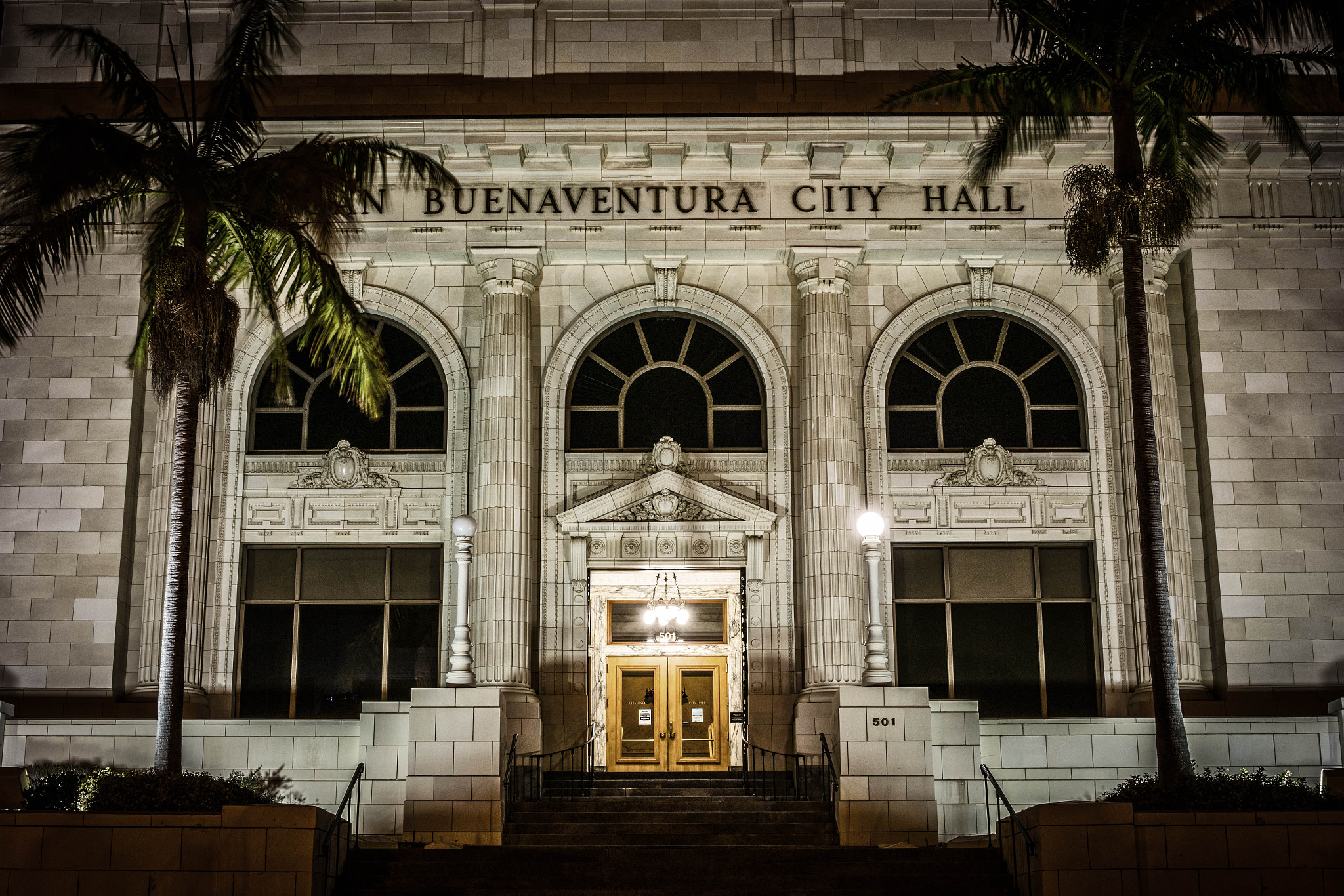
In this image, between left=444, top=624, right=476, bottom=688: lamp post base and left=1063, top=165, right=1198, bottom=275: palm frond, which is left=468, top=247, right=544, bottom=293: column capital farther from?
left=1063, top=165, right=1198, bottom=275: palm frond

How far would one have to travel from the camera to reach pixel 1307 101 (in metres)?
25.6

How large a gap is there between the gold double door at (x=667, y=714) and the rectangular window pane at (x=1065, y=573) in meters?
5.94

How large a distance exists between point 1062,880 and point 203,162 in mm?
13599

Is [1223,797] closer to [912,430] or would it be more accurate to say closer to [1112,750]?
[1112,750]

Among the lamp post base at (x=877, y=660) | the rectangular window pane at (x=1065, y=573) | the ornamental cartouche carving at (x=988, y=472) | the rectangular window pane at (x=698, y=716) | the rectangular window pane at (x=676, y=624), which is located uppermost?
the ornamental cartouche carving at (x=988, y=472)

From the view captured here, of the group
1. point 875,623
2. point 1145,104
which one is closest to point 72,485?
point 875,623

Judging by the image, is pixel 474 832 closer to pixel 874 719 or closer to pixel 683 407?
pixel 874 719

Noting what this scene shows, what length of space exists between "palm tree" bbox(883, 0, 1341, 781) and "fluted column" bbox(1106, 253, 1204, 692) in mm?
4410

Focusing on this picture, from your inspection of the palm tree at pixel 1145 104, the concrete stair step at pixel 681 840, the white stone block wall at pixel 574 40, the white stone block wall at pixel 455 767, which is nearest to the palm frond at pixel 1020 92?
the palm tree at pixel 1145 104

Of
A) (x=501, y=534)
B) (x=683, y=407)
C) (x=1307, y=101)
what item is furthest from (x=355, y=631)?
(x=1307, y=101)

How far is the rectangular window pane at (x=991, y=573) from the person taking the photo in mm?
25656

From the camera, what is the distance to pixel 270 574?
25734 millimetres

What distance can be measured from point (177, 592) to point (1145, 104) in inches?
574

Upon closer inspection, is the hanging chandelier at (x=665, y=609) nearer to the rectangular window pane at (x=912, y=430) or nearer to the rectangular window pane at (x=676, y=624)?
the rectangular window pane at (x=676, y=624)
